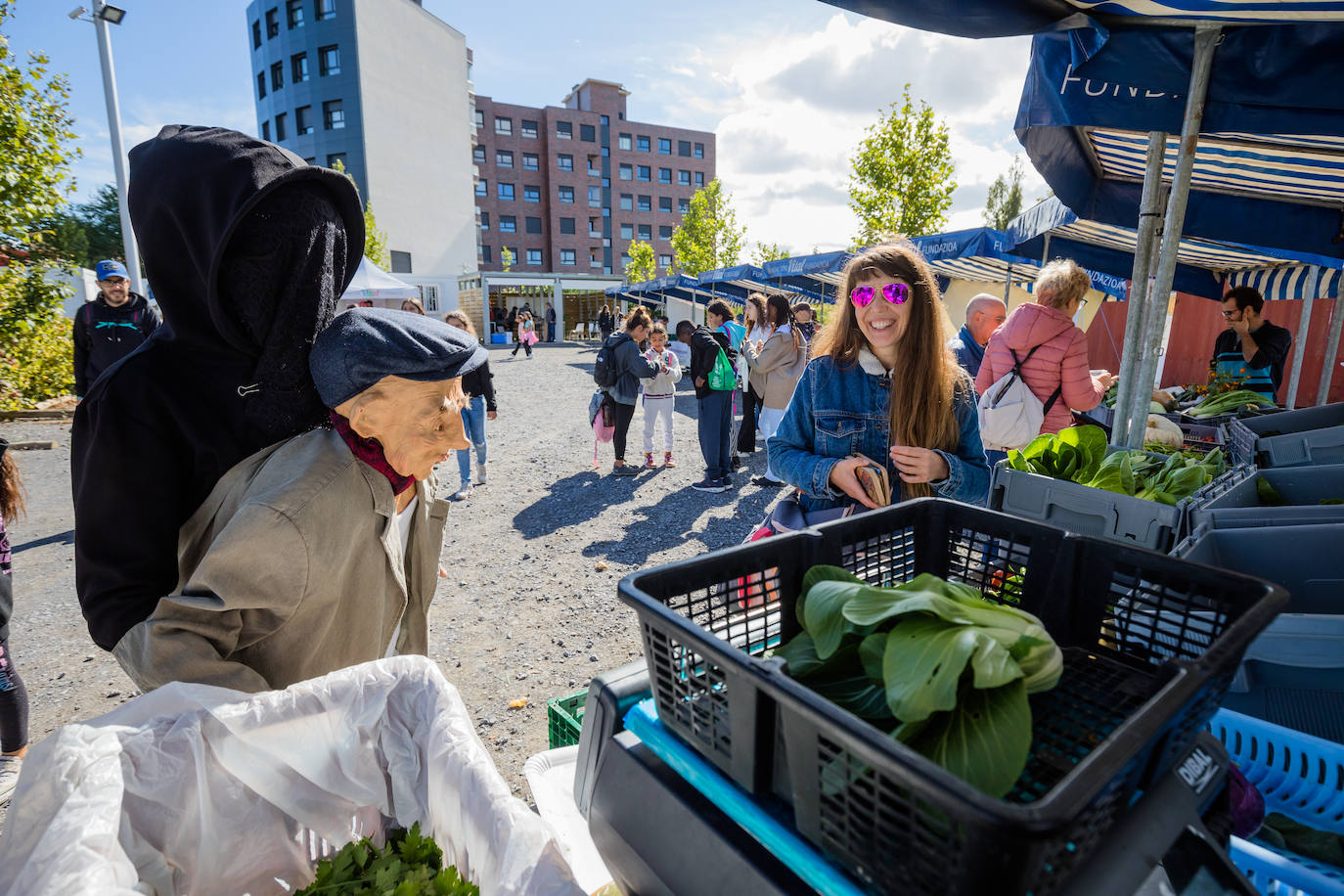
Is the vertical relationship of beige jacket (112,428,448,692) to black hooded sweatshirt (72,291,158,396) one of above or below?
below

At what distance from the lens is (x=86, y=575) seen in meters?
1.30

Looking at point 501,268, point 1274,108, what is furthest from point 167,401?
point 501,268

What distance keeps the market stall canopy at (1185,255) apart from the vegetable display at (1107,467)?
3.22 meters

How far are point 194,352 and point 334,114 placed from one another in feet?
159

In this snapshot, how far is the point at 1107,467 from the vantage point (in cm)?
247

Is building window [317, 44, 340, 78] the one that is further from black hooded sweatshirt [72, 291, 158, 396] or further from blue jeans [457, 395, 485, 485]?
blue jeans [457, 395, 485, 485]

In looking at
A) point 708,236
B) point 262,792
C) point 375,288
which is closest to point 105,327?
point 262,792

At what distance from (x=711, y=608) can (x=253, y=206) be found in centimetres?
116

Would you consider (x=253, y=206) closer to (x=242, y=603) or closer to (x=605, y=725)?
(x=242, y=603)

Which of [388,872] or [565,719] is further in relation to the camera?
[565,719]

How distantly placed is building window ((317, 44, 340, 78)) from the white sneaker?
157 ft

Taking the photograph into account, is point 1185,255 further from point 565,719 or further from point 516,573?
point 565,719

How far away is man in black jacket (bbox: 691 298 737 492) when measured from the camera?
24.3ft

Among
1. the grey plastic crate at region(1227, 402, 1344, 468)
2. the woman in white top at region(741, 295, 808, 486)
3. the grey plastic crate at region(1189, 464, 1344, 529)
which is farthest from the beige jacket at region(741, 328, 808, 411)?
→ the grey plastic crate at region(1189, 464, 1344, 529)
